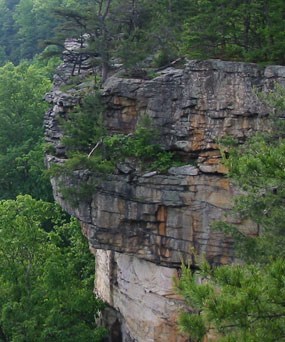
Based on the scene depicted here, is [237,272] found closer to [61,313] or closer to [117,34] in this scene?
[61,313]

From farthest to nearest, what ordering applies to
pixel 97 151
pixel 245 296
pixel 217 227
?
pixel 97 151, pixel 217 227, pixel 245 296

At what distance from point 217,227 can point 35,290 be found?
5736 millimetres

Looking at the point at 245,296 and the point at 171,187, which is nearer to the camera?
the point at 245,296

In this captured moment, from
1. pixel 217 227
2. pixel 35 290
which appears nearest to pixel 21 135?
pixel 35 290

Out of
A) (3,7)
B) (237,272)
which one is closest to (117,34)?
(237,272)

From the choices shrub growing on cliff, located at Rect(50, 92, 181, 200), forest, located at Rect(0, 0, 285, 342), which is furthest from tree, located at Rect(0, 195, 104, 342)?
shrub growing on cliff, located at Rect(50, 92, 181, 200)

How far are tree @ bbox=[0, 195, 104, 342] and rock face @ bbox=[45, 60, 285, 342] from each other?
1391mm

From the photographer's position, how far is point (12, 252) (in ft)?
49.8

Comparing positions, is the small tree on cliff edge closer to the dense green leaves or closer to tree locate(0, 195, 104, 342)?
the dense green leaves

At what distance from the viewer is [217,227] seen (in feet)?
36.9

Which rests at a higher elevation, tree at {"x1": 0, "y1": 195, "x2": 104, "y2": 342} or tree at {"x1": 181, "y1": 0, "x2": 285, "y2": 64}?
tree at {"x1": 181, "y1": 0, "x2": 285, "y2": 64}

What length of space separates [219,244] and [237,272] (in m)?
5.84

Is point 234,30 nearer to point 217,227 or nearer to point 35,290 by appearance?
point 217,227

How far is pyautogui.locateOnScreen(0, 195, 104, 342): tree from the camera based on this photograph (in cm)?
1379
